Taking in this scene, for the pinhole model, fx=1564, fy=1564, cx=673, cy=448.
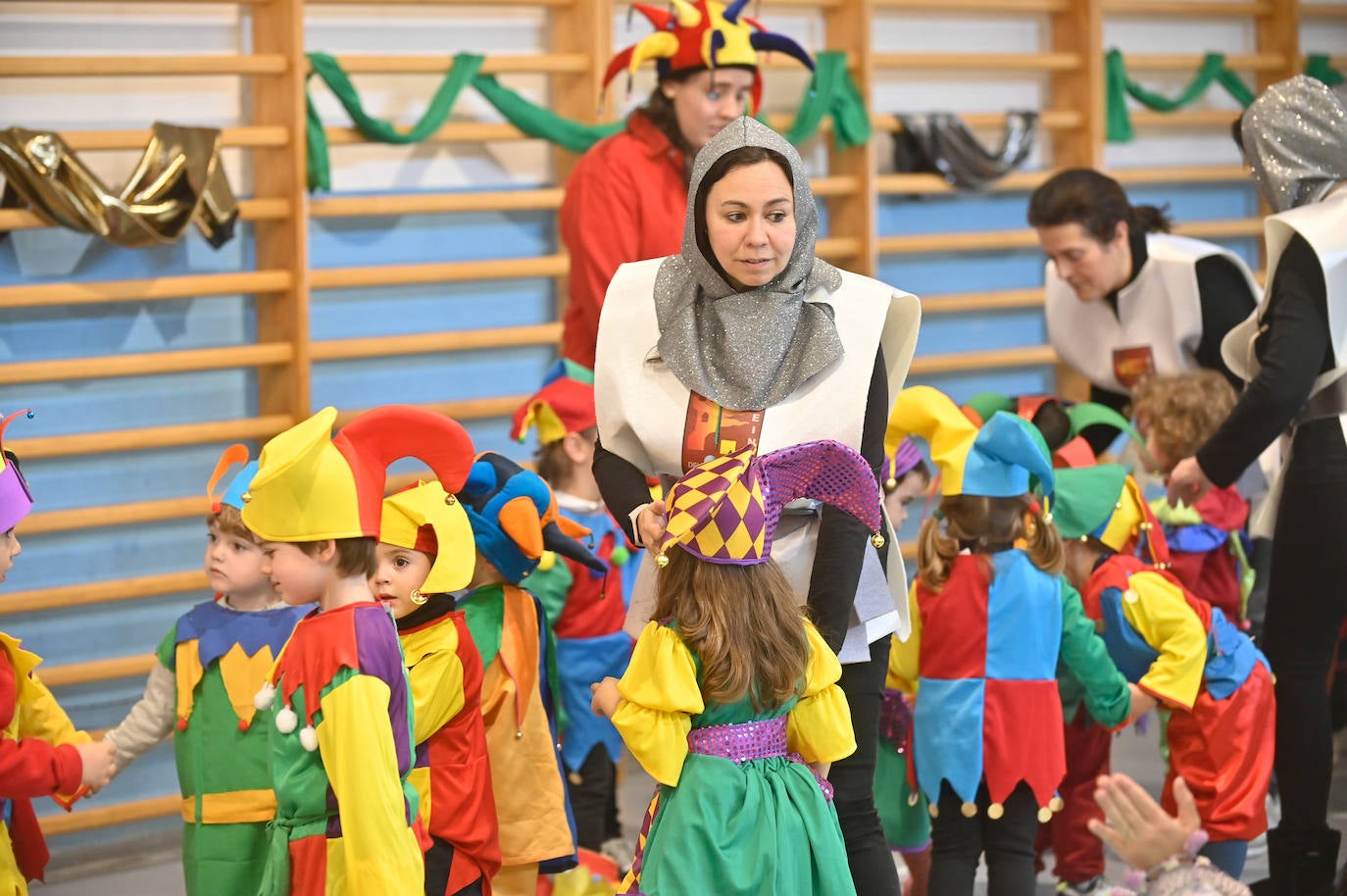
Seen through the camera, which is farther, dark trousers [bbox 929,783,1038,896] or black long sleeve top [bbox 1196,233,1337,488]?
black long sleeve top [bbox 1196,233,1337,488]

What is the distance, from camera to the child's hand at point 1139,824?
120 inches

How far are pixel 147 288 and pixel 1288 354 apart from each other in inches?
119

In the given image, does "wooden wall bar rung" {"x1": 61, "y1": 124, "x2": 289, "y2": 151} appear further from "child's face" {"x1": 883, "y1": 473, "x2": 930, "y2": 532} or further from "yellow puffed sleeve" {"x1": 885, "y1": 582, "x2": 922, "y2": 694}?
"yellow puffed sleeve" {"x1": 885, "y1": 582, "x2": 922, "y2": 694}

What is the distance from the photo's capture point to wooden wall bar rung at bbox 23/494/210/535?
14.0 feet

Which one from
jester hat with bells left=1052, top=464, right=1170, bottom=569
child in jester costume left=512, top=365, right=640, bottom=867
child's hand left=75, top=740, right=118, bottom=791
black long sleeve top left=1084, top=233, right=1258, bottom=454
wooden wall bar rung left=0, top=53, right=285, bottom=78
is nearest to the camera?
child's hand left=75, top=740, right=118, bottom=791

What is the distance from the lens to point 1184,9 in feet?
20.8

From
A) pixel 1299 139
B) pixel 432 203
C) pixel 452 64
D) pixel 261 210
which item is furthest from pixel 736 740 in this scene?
pixel 452 64

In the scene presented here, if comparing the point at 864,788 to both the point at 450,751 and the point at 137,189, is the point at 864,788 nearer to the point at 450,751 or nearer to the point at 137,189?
the point at 450,751

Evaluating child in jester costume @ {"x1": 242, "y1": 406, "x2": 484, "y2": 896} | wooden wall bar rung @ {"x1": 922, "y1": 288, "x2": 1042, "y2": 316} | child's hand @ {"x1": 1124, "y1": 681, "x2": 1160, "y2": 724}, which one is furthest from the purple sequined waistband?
wooden wall bar rung @ {"x1": 922, "y1": 288, "x2": 1042, "y2": 316}

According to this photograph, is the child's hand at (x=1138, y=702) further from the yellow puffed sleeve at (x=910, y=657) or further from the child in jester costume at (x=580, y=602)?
the child in jester costume at (x=580, y=602)

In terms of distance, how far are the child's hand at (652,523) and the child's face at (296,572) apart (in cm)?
48

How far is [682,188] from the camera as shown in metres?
3.87

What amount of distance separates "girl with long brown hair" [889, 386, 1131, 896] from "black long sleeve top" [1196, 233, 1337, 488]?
1.57 ft

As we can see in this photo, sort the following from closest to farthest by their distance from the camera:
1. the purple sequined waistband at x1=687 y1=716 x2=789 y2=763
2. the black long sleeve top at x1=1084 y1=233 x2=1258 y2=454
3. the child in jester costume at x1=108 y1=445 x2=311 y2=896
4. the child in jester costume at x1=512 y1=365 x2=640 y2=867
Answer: the purple sequined waistband at x1=687 y1=716 x2=789 y2=763, the child in jester costume at x1=108 y1=445 x2=311 y2=896, the child in jester costume at x1=512 y1=365 x2=640 y2=867, the black long sleeve top at x1=1084 y1=233 x2=1258 y2=454
